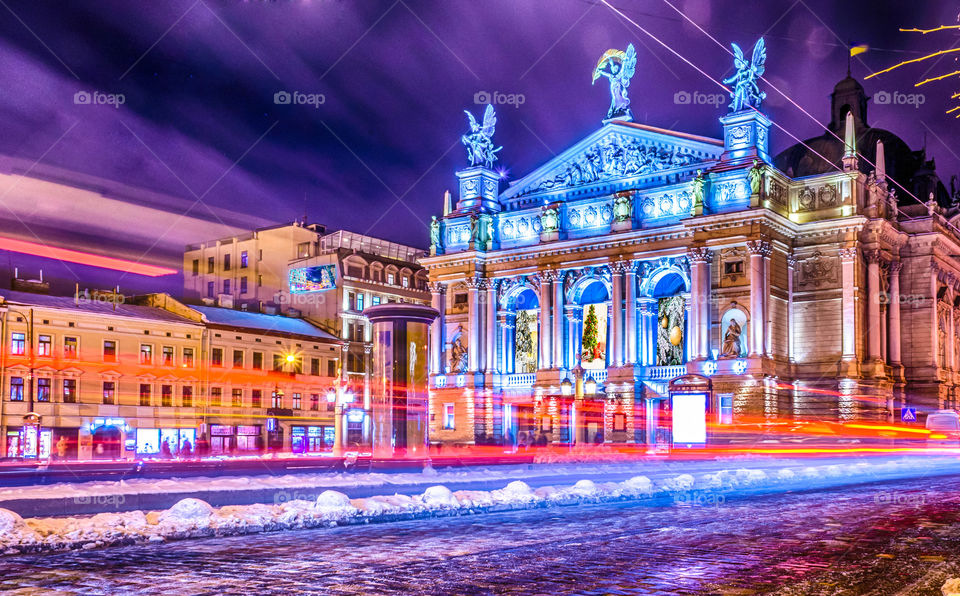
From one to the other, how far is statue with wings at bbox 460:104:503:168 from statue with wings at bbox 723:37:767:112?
1829 centimetres

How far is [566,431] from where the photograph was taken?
206 ft

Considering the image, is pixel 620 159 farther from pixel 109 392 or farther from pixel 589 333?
pixel 109 392

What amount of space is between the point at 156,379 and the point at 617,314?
96.5ft

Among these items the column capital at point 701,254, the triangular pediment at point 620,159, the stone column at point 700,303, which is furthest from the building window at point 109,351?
the column capital at point 701,254

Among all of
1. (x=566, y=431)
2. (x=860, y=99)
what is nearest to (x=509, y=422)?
(x=566, y=431)

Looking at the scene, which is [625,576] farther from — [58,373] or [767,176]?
[58,373]

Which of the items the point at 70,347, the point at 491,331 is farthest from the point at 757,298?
the point at 70,347

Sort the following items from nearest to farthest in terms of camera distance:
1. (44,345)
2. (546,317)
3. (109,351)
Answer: (44,345) < (109,351) < (546,317)

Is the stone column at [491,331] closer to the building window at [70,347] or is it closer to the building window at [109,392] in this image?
the building window at [109,392]

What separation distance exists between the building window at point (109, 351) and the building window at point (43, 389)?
3.88 m

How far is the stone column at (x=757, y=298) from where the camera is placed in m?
55.3

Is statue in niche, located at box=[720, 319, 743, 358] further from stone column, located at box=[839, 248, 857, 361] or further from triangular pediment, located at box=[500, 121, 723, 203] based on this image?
triangular pediment, located at box=[500, 121, 723, 203]

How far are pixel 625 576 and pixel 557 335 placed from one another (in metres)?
53.7

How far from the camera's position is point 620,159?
63.5 metres
